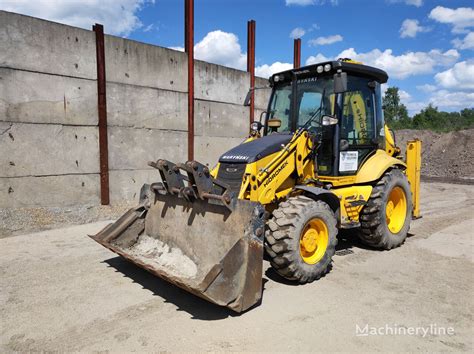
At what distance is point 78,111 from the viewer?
302 inches

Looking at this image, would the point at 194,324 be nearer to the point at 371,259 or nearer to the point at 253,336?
the point at 253,336

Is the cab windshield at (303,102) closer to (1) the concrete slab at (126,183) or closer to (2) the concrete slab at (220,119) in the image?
(1) the concrete slab at (126,183)

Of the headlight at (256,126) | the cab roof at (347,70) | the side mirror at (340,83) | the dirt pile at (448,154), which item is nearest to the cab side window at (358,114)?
the cab roof at (347,70)

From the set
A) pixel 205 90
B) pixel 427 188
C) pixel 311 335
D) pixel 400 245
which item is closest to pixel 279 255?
pixel 311 335

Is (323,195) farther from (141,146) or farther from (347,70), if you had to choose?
(141,146)

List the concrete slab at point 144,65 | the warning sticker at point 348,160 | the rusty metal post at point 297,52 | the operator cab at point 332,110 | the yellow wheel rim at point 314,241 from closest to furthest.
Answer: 1. the yellow wheel rim at point 314,241
2. the operator cab at point 332,110
3. the warning sticker at point 348,160
4. the concrete slab at point 144,65
5. the rusty metal post at point 297,52

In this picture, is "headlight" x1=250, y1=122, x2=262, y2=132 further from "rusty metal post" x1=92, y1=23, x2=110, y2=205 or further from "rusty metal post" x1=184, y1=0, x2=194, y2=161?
"rusty metal post" x1=184, y1=0, x2=194, y2=161

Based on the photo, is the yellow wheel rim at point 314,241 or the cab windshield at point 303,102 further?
the cab windshield at point 303,102

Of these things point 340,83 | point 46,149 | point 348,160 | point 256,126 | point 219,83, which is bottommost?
point 348,160

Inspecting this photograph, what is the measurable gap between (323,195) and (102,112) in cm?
521

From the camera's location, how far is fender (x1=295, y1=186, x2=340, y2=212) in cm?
478

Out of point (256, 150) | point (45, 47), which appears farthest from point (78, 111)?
point (256, 150)

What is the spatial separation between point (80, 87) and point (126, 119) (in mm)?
1168

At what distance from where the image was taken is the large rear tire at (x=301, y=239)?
4156mm
